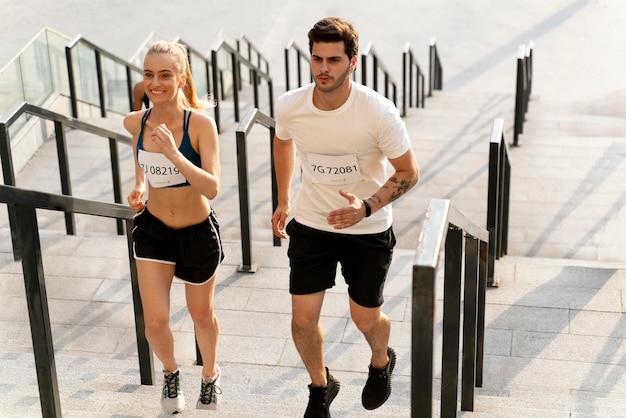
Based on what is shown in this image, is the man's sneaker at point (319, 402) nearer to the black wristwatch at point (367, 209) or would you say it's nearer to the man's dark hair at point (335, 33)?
the black wristwatch at point (367, 209)

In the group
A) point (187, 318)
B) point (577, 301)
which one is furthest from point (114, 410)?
point (577, 301)

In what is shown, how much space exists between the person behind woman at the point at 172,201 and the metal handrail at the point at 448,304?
901 millimetres

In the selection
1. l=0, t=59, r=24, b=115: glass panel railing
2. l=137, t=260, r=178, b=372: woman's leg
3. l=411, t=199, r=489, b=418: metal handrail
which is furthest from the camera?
l=0, t=59, r=24, b=115: glass panel railing

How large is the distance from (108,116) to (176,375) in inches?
267

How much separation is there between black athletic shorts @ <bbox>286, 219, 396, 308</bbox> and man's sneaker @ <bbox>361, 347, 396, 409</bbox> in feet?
1.19

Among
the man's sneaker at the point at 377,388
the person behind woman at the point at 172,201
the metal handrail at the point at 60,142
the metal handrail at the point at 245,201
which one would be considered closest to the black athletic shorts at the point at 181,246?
the person behind woman at the point at 172,201

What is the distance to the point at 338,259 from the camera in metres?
3.66

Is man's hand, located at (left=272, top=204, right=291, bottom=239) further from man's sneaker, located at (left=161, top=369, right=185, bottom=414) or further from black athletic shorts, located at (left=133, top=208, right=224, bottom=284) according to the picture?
man's sneaker, located at (left=161, top=369, right=185, bottom=414)

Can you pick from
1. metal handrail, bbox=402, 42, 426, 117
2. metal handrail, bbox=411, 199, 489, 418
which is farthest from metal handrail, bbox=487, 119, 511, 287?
metal handrail, bbox=402, 42, 426, 117

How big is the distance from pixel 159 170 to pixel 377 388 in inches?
48.1

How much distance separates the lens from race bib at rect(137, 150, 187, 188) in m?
3.51

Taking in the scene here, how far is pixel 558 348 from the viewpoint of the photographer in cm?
486

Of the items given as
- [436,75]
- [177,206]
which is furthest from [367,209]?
[436,75]

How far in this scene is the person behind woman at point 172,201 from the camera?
3496mm
